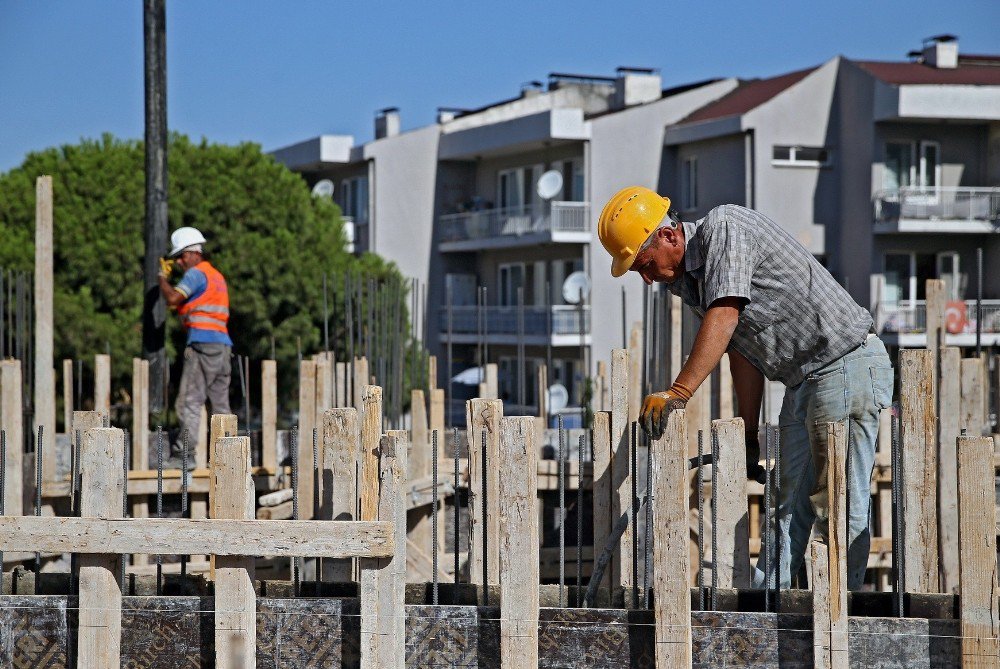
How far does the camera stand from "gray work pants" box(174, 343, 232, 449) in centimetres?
920

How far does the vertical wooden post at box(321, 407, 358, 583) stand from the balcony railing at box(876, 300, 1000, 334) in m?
22.9

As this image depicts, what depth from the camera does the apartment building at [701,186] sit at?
2684 centimetres

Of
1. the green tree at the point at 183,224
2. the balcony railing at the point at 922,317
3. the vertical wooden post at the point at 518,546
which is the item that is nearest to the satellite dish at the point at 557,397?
the green tree at the point at 183,224

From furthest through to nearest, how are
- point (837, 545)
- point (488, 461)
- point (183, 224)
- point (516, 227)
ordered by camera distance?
1. point (516, 227)
2. point (183, 224)
3. point (488, 461)
4. point (837, 545)

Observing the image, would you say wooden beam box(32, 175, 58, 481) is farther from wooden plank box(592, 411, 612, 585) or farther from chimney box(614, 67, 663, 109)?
chimney box(614, 67, 663, 109)

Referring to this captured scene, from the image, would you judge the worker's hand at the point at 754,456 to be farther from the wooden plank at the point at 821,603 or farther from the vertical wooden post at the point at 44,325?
the vertical wooden post at the point at 44,325

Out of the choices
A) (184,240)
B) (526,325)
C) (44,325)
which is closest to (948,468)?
(184,240)

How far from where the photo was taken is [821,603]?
413 centimetres

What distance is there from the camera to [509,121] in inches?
1200

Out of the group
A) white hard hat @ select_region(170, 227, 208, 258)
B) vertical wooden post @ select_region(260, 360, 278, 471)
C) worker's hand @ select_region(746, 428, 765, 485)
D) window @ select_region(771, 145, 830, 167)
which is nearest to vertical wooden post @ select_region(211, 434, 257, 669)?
worker's hand @ select_region(746, 428, 765, 485)

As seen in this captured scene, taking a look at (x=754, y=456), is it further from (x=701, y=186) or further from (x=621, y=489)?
(x=701, y=186)

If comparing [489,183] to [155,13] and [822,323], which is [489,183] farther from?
[822,323]

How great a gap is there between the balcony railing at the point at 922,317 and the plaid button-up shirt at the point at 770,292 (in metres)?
22.1

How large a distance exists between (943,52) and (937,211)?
14.2 feet
